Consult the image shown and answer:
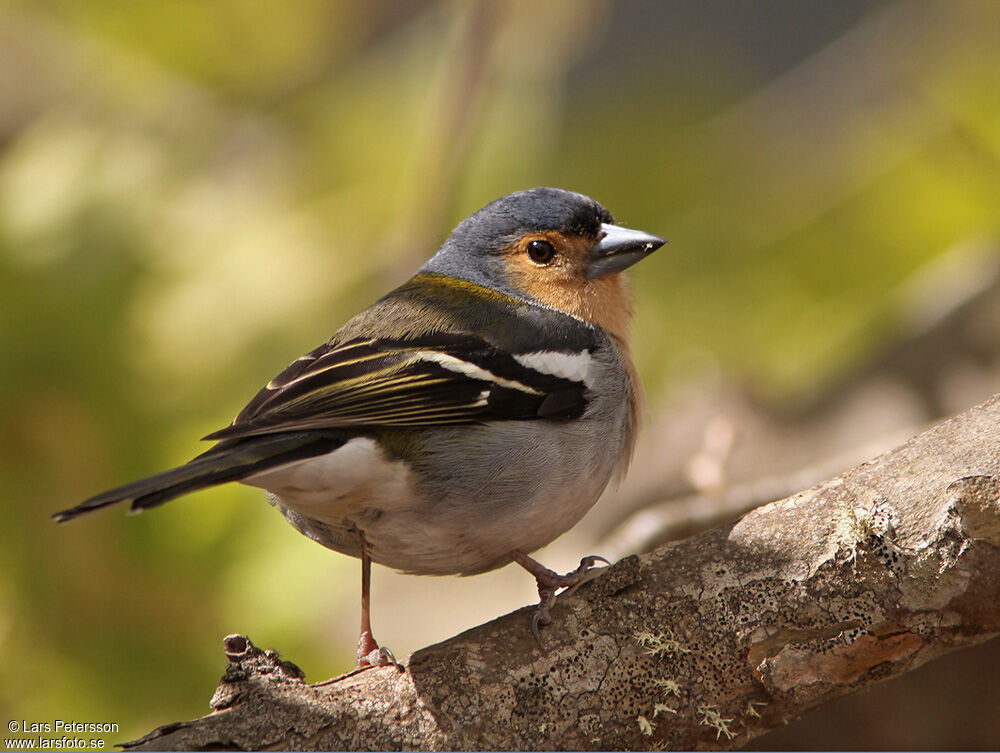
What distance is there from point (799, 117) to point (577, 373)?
10.0ft

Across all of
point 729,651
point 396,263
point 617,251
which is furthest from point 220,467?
point 396,263

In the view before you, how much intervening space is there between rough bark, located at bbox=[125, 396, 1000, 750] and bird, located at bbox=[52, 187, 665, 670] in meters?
0.17

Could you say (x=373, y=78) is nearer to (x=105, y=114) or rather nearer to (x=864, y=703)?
(x=105, y=114)

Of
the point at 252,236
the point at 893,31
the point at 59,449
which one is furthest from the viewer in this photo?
the point at 893,31

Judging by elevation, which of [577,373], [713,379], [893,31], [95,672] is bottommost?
[95,672]

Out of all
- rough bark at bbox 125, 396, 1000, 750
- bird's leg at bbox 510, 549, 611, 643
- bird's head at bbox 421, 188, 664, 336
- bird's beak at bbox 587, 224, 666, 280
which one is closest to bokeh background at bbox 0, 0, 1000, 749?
bird's head at bbox 421, 188, 664, 336

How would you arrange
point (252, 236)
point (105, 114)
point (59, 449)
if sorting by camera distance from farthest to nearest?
point (105, 114), point (252, 236), point (59, 449)

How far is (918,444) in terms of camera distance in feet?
7.72

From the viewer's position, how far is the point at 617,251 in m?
3.49

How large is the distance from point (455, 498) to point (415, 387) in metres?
0.32

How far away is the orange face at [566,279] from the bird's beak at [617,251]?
2 centimetres

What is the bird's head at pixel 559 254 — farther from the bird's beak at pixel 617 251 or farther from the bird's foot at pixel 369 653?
the bird's foot at pixel 369 653

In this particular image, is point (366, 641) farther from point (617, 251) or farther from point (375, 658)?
point (617, 251)

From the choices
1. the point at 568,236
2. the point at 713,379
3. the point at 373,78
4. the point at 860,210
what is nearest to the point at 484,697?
the point at 568,236
